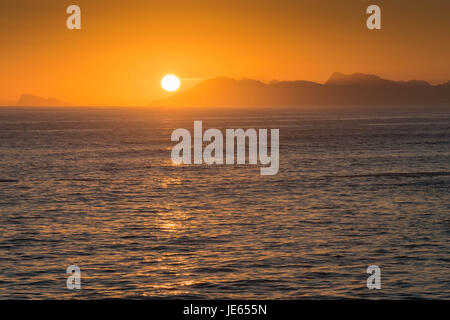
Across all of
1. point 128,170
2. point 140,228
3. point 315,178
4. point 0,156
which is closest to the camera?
point 140,228

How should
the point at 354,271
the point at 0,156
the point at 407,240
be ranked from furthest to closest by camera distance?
1. the point at 0,156
2. the point at 407,240
3. the point at 354,271

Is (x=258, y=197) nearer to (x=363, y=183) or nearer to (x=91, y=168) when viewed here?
(x=363, y=183)

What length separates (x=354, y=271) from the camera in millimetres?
33938

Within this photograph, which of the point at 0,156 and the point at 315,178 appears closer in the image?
the point at 315,178

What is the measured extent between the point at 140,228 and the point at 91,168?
4517 centimetres

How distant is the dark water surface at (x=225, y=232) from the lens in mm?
31469

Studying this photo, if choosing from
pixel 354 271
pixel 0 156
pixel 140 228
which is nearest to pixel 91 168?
pixel 0 156

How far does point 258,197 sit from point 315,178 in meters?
15.8

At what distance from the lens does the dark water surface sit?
103 feet

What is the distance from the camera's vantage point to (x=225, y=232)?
4406 centimetres
